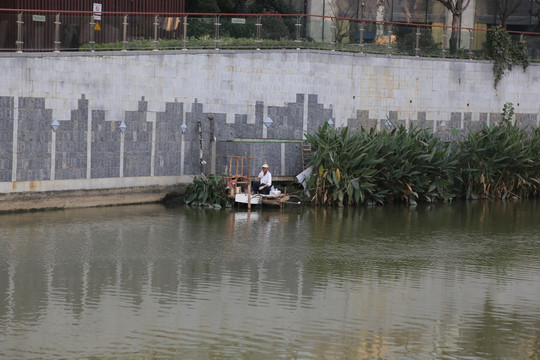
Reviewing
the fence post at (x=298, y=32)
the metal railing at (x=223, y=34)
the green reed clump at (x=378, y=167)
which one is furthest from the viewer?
the fence post at (x=298, y=32)

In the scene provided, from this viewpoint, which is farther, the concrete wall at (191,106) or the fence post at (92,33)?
the fence post at (92,33)

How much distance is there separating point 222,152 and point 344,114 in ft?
14.6

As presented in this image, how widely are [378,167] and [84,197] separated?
8.11m

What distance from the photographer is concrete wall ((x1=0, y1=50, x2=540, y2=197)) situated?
2327cm

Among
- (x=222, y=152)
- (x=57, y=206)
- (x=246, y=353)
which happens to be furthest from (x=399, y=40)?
(x=246, y=353)

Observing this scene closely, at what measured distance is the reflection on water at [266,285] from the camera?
12711mm

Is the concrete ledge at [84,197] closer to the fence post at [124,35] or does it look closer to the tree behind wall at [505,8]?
the fence post at [124,35]

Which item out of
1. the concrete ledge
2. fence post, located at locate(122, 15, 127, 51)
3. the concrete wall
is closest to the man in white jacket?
the concrete wall

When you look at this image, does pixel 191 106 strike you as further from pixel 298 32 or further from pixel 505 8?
pixel 505 8

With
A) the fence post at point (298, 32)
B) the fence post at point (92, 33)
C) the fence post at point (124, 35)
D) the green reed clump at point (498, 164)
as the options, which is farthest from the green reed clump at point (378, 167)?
the fence post at point (92, 33)

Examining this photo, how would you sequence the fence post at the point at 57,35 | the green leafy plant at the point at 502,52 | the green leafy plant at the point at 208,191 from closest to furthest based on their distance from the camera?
the fence post at the point at 57,35
the green leafy plant at the point at 208,191
the green leafy plant at the point at 502,52

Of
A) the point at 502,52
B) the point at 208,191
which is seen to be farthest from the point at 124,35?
the point at 502,52

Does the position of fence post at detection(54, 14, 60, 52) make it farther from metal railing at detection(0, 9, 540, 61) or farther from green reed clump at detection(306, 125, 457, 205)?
green reed clump at detection(306, 125, 457, 205)

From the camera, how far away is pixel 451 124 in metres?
31.0
